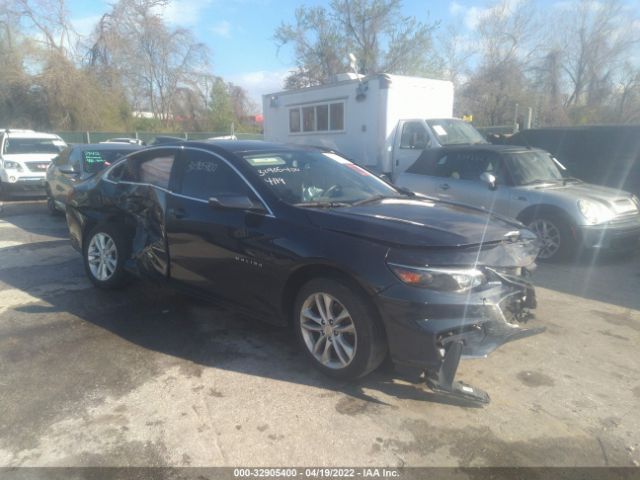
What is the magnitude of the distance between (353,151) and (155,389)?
819 cm

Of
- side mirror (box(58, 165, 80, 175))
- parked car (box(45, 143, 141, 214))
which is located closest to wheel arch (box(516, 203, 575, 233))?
parked car (box(45, 143, 141, 214))

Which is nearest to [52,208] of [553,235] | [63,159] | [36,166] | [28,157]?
[63,159]

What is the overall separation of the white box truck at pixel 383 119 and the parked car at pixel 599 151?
1783mm

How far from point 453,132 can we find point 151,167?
22.2 feet

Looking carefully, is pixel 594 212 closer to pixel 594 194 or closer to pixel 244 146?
pixel 594 194

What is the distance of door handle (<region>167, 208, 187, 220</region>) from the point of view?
4301mm

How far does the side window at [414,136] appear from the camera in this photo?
9.73 meters

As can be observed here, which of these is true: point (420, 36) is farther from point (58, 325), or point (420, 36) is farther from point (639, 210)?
point (58, 325)

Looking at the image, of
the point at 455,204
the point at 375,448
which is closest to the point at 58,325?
the point at 375,448

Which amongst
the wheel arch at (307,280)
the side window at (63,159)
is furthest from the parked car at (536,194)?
the side window at (63,159)

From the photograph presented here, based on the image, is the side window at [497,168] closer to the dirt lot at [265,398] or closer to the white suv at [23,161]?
the dirt lot at [265,398]

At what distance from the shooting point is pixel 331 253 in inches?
129

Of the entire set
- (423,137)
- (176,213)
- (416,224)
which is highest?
(423,137)

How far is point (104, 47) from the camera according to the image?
34688mm
